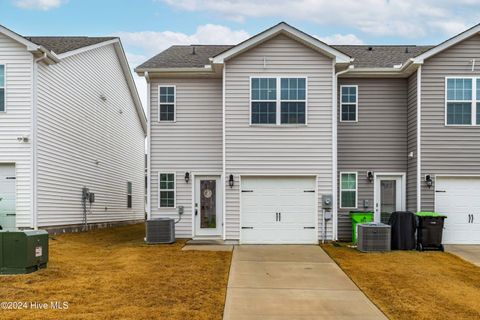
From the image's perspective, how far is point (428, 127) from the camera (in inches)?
561

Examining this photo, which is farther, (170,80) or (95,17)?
(95,17)

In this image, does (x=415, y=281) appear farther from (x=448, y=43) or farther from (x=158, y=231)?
(x=448, y=43)

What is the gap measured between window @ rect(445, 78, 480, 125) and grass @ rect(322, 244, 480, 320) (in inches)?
166

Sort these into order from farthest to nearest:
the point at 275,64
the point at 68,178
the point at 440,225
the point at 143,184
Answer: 1. the point at 143,184
2. the point at 68,178
3. the point at 275,64
4. the point at 440,225

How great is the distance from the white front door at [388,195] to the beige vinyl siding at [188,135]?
5128mm

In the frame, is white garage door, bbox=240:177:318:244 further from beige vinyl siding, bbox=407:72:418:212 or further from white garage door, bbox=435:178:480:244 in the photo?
white garage door, bbox=435:178:480:244

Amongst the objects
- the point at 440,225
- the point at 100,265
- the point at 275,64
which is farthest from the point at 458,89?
the point at 100,265

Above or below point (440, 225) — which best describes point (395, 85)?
above

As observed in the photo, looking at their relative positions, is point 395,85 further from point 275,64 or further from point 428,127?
point 275,64

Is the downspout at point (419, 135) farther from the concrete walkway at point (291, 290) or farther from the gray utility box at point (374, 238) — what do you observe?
the concrete walkway at point (291, 290)

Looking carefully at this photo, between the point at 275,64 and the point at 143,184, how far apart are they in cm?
1650

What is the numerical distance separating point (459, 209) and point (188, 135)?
8.62m

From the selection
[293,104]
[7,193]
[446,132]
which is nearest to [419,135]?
[446,132]

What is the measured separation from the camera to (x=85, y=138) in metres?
18.3
